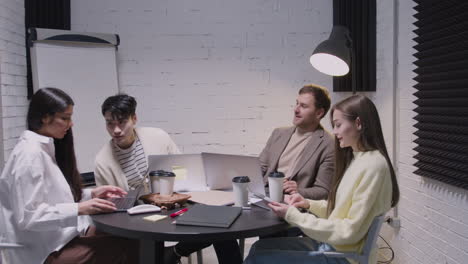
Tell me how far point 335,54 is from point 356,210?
1.44m

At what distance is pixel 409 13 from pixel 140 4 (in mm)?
2194

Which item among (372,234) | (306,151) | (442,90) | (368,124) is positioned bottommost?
(372,234)

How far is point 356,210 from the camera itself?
1.52m

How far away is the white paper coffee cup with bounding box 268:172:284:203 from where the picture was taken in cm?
180

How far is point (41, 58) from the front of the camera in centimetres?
319

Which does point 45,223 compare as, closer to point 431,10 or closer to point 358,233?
point 358,233

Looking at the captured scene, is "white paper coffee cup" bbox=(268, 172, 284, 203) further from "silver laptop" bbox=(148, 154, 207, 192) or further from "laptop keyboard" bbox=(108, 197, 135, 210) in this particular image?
"laptop keyboard" bbox=(108, 197, 135, 210)

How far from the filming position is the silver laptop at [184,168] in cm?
204

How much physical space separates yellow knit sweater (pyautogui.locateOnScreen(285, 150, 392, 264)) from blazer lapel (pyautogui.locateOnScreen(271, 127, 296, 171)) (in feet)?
3.02

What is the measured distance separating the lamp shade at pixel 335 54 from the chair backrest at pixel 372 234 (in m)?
1.43

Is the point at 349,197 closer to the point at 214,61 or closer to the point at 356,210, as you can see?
the point at 356,210

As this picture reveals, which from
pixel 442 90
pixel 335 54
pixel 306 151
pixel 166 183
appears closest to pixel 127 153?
pixel 166 183

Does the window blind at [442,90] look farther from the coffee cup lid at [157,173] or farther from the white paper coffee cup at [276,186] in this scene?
the coffee cup lid at [157,173]

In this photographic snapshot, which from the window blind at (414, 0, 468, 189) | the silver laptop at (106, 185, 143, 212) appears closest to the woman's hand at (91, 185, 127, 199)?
the silver laptop at (106, 185, 143, 212)
